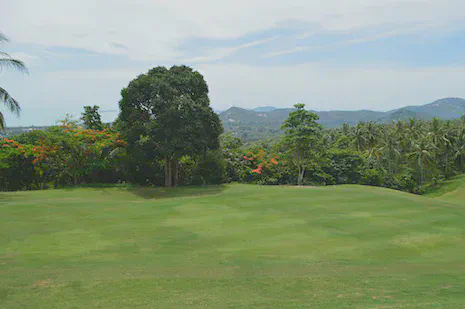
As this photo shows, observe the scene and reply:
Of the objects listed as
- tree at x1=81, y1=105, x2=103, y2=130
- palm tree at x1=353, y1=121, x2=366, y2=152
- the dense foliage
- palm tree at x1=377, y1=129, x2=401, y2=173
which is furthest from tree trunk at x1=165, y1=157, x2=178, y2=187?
palm tree at x1=353, y1=121, x2=366, y2=152

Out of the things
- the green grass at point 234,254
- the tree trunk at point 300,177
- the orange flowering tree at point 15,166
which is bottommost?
the tree trunk at point 300,177

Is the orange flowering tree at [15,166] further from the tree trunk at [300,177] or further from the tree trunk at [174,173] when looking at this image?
the tree trunk at [300,177]

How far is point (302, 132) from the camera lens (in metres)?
39.0

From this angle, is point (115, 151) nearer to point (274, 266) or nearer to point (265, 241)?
point (265, 241)

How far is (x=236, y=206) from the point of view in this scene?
2092 cm

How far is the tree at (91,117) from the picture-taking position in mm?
44250

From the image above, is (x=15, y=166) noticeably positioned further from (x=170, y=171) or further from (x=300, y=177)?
(x=300, y=177)

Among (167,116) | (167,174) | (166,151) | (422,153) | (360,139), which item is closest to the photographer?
(166,151)

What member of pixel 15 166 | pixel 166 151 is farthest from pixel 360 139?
pixel 15 166

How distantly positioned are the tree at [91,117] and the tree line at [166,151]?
0.42ft

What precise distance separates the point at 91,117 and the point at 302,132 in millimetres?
25476

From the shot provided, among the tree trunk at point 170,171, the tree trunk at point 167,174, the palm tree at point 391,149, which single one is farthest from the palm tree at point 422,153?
the tree trunk at point 167,174

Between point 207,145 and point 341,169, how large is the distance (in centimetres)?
2246

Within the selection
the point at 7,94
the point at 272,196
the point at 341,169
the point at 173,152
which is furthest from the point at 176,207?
the point at 341,169
